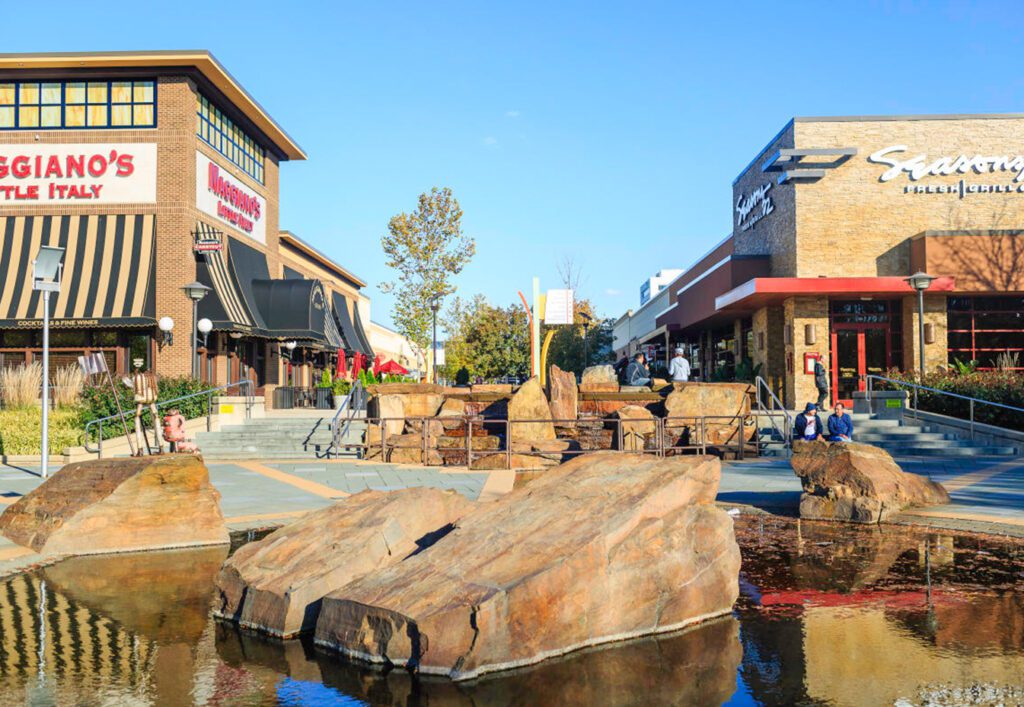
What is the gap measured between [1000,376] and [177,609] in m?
21.2

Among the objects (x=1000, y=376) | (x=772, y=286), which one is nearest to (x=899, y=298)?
(x=772, y=286)

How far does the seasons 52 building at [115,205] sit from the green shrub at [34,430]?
5.31m

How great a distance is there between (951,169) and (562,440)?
16.9m

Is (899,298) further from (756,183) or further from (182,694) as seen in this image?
(182,694)

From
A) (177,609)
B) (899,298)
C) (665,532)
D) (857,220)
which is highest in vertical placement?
(857,220)

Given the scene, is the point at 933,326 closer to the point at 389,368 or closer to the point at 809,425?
the point at 809,425

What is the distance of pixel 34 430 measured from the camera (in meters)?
21.0

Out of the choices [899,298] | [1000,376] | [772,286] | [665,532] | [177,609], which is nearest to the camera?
[665,532]

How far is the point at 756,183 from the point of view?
3372cm

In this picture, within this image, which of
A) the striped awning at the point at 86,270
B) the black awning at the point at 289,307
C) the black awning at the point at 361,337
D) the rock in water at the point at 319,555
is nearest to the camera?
the rock in water at the point at 319,555

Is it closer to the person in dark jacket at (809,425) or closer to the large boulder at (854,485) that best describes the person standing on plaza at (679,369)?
the person in dark jacket at (809,425)

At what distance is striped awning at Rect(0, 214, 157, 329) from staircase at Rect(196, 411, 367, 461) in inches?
272

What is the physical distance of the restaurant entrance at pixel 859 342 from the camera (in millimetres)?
28828

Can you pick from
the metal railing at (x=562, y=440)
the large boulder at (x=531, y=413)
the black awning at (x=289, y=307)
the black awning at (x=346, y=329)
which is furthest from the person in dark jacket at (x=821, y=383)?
the black awning at (x=346, y=329)
